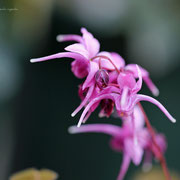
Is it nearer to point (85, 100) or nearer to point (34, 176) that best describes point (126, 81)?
point (85, 100)

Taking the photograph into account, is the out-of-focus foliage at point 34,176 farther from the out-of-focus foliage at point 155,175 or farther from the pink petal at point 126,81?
the out-of-focus foliage at point 155,175

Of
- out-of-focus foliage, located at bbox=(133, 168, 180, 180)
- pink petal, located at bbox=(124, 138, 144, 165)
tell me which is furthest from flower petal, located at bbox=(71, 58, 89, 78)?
out-of-focus foliage, located at bbox=(133, 168, 180, 180)

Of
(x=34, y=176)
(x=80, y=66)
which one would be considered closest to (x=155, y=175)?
(x=34, y=176)

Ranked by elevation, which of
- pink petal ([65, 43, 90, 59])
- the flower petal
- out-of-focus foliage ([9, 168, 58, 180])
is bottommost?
out-of-focus foliage ([9, 168, 58, 180])

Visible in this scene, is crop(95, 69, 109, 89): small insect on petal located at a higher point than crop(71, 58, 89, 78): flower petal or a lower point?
higher

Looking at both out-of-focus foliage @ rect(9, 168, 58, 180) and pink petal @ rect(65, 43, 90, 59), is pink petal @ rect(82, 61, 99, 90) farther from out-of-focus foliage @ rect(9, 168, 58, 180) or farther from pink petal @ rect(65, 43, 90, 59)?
out-of-focus foliage @ rect(9, 168, 58, 180)

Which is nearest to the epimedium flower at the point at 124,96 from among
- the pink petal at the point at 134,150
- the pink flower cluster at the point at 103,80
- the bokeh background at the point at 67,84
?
the pink flower cluster at the point at 103,80

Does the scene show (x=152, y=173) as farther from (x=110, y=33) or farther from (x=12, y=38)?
(x=12, y=38)
